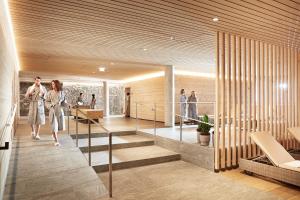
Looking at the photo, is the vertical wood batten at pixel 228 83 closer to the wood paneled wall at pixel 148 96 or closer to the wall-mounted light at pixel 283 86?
the wall-mounted light at pixel 283 86

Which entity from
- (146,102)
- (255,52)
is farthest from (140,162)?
(146,102)

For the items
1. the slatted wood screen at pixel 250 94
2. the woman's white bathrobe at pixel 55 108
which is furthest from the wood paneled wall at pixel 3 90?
the slatted wood screen at pixel 250 94

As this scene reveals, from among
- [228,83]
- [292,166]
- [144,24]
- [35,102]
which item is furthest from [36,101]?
[292,166]

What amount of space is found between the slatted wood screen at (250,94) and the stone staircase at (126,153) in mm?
1476

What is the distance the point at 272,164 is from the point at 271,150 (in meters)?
0.30

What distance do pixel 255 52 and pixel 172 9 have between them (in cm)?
285

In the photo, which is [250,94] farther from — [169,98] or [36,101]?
[36,101]

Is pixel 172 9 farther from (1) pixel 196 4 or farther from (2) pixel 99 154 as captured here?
(2) pixel 99 154

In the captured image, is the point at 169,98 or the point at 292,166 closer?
the point at 292,166

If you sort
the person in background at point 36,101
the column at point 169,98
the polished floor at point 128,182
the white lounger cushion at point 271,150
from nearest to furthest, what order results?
the polished floor at point 128,182 → the white lounger cushion at point 271,150 → the person in background at point 36,101 → the column at point 169,98

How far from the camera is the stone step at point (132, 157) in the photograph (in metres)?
4.89

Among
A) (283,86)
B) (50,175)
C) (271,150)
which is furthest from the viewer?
(283,86)

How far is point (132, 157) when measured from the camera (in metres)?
5.37

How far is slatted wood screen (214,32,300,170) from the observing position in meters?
4.86
